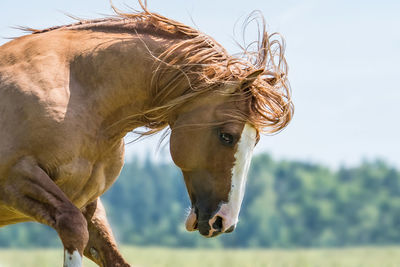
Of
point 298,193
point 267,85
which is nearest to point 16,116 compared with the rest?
point 267,85

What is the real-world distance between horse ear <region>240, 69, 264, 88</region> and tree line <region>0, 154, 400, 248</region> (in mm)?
66869

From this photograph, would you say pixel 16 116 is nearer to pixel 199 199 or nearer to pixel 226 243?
pixel 199 199

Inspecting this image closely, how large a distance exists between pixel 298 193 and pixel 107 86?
92.3 metres

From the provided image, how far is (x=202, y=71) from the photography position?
5.47 meters

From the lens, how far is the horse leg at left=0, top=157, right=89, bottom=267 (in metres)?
4.68

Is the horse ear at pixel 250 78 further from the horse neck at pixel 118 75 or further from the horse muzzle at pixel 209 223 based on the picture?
the horse muzzle at pixel 209 223

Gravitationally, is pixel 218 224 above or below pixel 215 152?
below

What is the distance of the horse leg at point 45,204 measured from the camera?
4.68m

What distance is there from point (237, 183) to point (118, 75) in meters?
1.23

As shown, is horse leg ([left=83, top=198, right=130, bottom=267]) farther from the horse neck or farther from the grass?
the grass

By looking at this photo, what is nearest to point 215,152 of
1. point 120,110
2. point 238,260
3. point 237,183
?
point 237,183

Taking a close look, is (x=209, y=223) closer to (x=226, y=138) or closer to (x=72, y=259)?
(x=226, y=138)

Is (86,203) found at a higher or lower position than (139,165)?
higher

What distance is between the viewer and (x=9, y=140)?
5.03 meters
